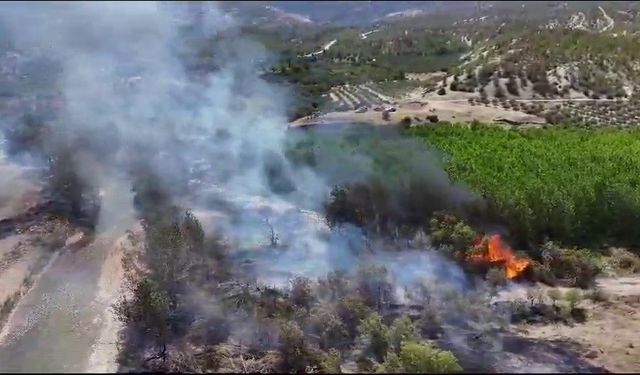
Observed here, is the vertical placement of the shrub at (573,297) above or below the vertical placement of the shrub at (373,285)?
below

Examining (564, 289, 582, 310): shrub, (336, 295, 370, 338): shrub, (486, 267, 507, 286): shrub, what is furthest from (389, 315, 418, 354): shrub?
(564, 289, 582, 310): shrub

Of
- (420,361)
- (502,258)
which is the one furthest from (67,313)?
(502,258)

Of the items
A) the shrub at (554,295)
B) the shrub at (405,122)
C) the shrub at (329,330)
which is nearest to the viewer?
the shrub at (329,330)

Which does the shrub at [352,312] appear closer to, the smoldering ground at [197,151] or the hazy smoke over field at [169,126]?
the smoldering ground at [197,151]

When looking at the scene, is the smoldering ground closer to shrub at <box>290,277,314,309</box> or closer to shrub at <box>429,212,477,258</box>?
shrub at <box>429,212,477,258</box>

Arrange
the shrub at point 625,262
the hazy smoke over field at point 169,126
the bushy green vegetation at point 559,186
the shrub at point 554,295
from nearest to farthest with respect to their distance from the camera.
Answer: the shrub at point 554,295, the shrub at point 625,262, the bushy green vegetation at point 559,186, the hazy smoke over field at point 169,126

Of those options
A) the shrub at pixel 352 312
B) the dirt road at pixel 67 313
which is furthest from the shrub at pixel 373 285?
the dirt road at pixel 67 313

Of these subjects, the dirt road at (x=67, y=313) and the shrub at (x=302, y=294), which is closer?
the dirt road at (x=67, y=313)

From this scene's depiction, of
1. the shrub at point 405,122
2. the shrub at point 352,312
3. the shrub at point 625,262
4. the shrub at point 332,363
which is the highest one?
the shrub at point 405,122
